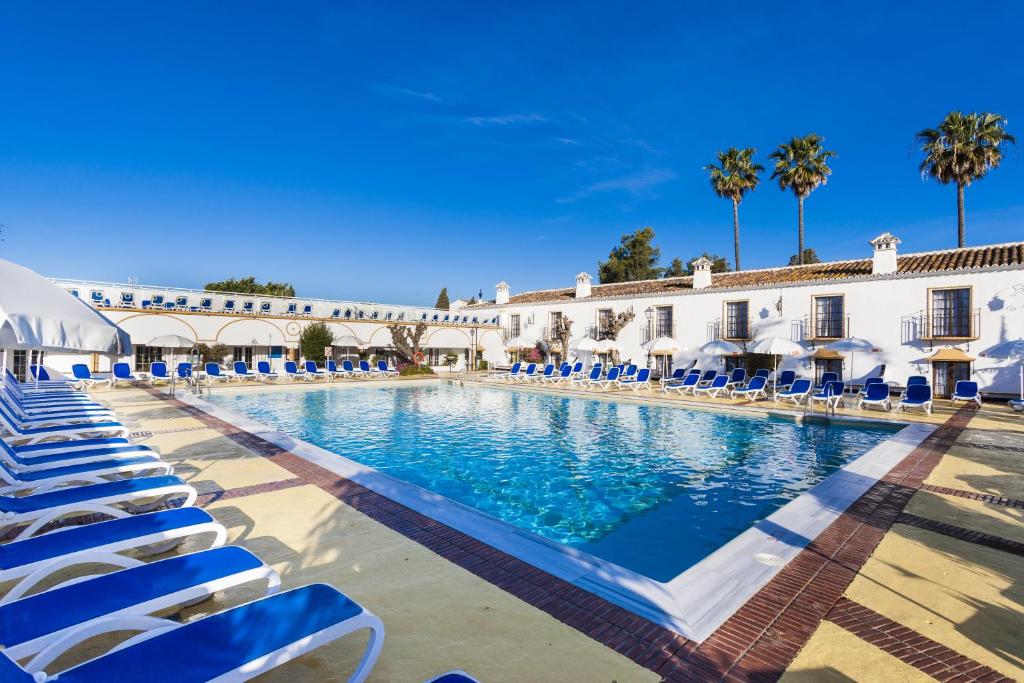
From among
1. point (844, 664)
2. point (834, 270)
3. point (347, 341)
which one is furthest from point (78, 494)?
point (834, 270)

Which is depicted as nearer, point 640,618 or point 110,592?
point 110,592

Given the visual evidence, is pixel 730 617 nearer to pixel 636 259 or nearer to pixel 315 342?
pixel 315 342

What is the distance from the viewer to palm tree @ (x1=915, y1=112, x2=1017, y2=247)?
23.9 metres

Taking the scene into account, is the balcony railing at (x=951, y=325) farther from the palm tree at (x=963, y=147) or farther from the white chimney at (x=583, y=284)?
the white chimney at (x=583, y=284)

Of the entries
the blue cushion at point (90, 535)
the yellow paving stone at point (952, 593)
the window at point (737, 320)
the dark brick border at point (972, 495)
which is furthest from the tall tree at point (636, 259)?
the blue cushion at point (90, 535)

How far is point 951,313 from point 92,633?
25.9 metres

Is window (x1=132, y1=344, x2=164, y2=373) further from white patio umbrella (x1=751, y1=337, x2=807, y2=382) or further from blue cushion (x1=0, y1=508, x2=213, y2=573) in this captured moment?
white patio umbrella (x1=751, y1=337, x2=807, y2=382)

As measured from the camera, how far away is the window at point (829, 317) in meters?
22.4

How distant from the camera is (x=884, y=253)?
70.6 ft

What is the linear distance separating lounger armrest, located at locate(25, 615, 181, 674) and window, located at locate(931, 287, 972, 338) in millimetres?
25231

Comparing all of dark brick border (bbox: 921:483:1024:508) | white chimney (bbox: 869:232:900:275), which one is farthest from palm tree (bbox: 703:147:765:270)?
dark brick border (bbox: 921:483:1024:508)

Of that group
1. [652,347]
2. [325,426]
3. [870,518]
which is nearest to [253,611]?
[870,518]

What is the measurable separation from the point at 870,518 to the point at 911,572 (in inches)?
63.9

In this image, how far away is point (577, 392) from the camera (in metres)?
21.3
